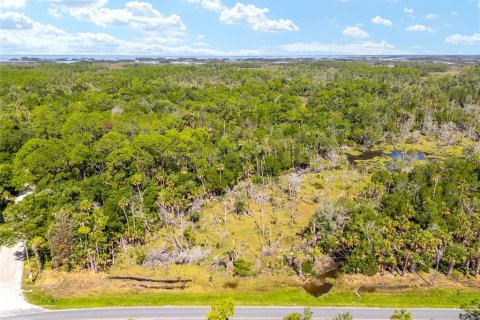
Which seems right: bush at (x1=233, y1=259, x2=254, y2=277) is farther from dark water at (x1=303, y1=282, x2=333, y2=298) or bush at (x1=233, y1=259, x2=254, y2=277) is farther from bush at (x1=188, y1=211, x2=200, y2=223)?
bush at (x1=188, y1=211, x2=200, y2=223)

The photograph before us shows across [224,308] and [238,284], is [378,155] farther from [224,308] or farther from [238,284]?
[224,308]

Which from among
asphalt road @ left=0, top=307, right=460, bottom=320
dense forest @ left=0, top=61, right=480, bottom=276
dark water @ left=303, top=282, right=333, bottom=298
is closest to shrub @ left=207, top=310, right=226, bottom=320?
asphalt road @ left=0, top=307, right=460, bottom=320

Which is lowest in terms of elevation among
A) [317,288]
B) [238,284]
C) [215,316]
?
[317,288]

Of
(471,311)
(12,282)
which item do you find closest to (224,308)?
(471,311)

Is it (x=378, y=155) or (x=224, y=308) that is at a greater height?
(x=378, y=155)

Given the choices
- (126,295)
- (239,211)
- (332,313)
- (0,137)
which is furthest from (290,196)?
(0,137)

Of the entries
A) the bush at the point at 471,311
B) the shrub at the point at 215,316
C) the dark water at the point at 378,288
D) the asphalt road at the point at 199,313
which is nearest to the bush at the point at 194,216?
the asphalt road at the point at 199,313
